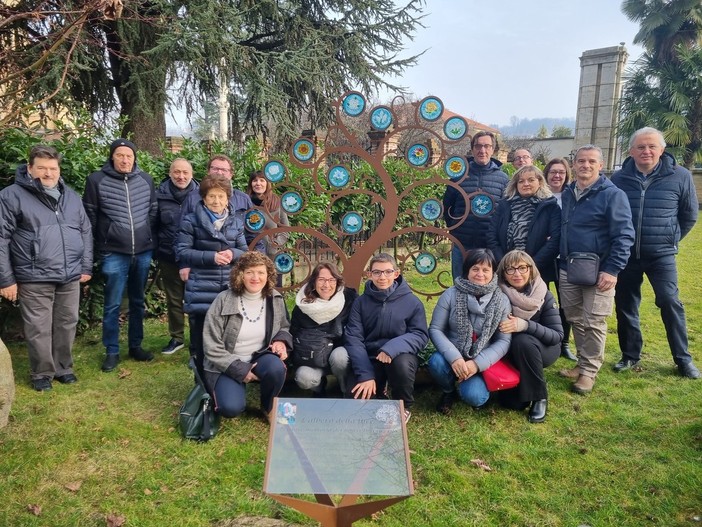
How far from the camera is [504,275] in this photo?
3471mm

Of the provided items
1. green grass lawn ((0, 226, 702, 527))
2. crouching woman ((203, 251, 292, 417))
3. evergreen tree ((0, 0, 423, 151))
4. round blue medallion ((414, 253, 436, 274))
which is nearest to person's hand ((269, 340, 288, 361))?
crouching woman ((203, 251, 292, 417))

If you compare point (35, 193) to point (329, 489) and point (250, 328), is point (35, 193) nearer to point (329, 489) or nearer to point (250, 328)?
point (250, 328)

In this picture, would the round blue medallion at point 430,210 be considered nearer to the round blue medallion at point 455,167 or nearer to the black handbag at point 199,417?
the round blue medallion at point 455,167

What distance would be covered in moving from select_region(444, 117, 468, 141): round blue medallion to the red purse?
5.95 feet

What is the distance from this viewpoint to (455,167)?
399 cm

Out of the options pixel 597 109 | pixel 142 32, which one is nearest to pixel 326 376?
pixel 142 32

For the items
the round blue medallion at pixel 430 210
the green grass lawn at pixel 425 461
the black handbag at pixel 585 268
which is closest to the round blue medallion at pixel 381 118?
the round blue medallion at pixel 430 210

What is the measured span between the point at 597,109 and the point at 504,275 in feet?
85.9

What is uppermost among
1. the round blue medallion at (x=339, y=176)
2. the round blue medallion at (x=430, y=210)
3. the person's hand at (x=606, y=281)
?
the round blue medallion at (x=339, y=176)

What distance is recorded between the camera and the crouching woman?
3.15m

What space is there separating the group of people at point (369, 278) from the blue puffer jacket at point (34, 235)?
0.03 feet

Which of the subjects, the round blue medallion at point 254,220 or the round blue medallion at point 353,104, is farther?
the round blue medallion at point 254,220

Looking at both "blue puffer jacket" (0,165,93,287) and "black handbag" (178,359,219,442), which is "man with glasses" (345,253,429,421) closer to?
"black handbag" (178,359,219,442)

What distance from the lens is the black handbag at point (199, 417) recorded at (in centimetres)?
308
